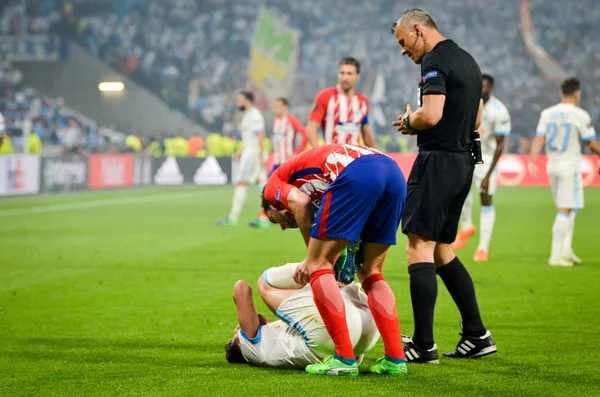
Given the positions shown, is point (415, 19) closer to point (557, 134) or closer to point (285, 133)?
point (557, 134)

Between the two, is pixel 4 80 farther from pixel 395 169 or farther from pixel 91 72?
pixel 395 169

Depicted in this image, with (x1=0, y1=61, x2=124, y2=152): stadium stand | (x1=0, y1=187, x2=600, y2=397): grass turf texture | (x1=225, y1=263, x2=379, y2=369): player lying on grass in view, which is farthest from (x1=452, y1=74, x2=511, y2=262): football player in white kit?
(x1=0, y1=61, x2=124, y2=152): stadium stand

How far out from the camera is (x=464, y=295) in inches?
A: 243

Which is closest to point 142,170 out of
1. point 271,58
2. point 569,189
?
point 271,58

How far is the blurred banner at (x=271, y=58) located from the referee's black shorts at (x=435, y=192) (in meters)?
38.1

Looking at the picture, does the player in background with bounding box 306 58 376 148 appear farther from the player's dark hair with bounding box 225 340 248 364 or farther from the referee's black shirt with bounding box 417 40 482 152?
the player's dark hair with bounding box 225 340 248 364

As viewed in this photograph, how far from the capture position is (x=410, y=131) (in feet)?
19.2

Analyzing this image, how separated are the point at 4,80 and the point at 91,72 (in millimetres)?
5471

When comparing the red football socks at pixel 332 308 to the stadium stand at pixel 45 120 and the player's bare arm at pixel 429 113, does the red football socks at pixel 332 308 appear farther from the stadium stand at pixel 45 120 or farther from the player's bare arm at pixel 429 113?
the stadium stand at pixel 45 120

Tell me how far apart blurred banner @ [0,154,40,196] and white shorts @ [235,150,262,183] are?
767 centimetres

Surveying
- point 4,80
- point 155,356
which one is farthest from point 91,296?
point 4,80

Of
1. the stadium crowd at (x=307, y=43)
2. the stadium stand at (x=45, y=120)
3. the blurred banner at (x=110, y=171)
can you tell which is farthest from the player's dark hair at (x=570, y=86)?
the stadium crowd at (x=307, y=43)

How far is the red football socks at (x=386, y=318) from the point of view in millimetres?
5414

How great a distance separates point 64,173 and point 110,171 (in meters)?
3.30
